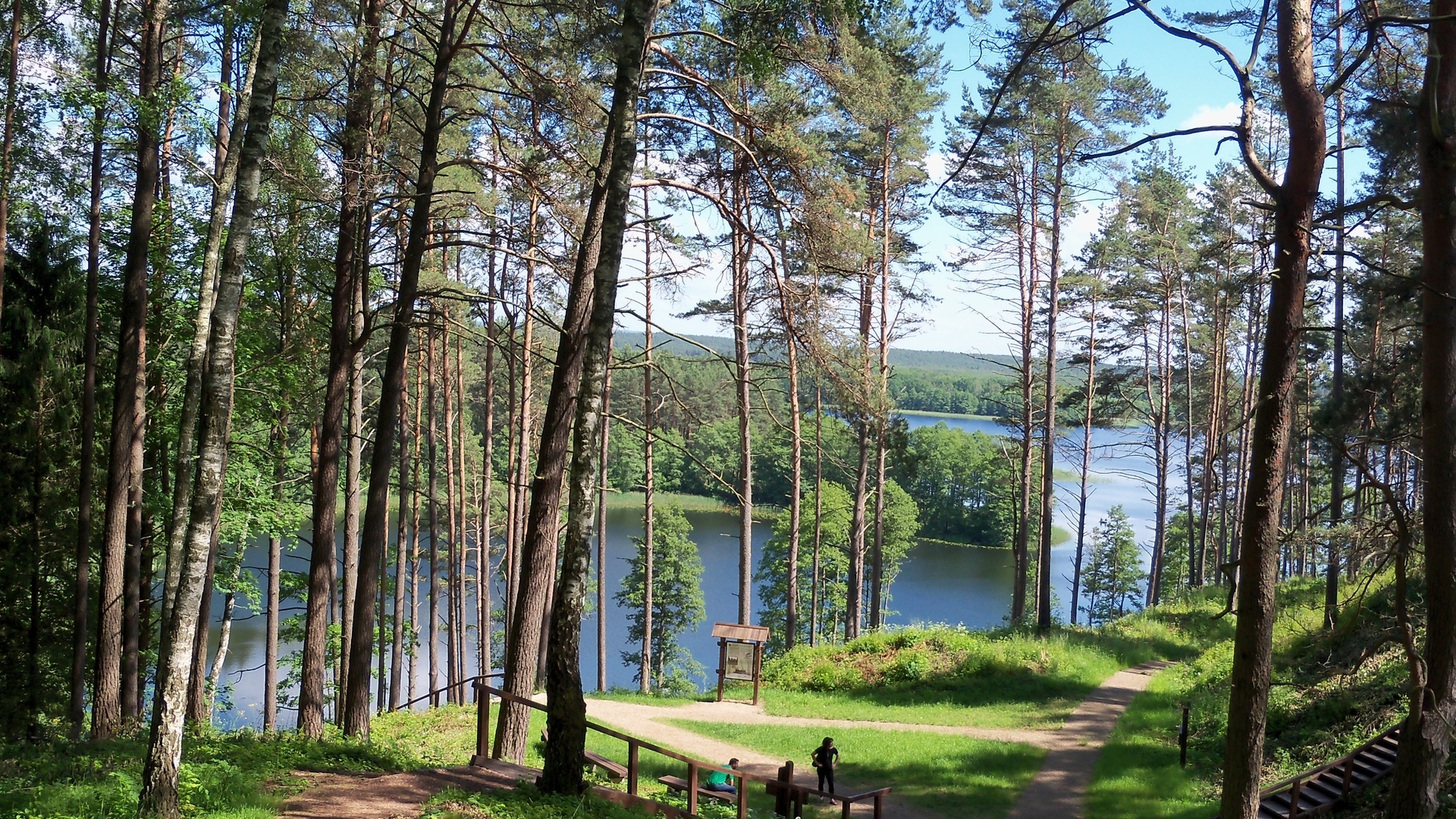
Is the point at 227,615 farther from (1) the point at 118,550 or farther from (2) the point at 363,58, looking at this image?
(2) the point at 363,58

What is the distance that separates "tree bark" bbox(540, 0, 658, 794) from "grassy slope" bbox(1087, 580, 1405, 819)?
6.94 metres

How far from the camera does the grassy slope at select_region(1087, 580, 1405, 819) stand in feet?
34.4

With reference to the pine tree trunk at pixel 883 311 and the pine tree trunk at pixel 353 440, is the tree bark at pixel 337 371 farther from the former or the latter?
the pine tree trunk at pixel 883 311

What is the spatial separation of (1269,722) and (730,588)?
115 ft

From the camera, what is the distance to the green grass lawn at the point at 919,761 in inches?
424

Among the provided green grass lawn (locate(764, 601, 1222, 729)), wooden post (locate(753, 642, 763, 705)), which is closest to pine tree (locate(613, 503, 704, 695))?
green grass lawn (locate(764, 601, 1222, 729))

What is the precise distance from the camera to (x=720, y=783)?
10.2 metres

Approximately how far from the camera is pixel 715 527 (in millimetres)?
58781

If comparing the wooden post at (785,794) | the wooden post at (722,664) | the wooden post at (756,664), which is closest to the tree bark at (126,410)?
the wooden post at (785,794)

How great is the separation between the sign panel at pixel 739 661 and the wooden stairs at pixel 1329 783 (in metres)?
8.45

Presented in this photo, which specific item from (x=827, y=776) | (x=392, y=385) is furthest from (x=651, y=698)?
(x=392, y=385)

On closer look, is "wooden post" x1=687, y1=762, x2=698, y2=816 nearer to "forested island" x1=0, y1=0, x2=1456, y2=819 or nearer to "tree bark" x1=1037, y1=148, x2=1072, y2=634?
"forested island" x1=0, y1=0, x2=1456, y2=819

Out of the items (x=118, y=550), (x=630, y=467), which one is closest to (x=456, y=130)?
(x=118, y=550)

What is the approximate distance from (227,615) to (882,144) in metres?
17.5
